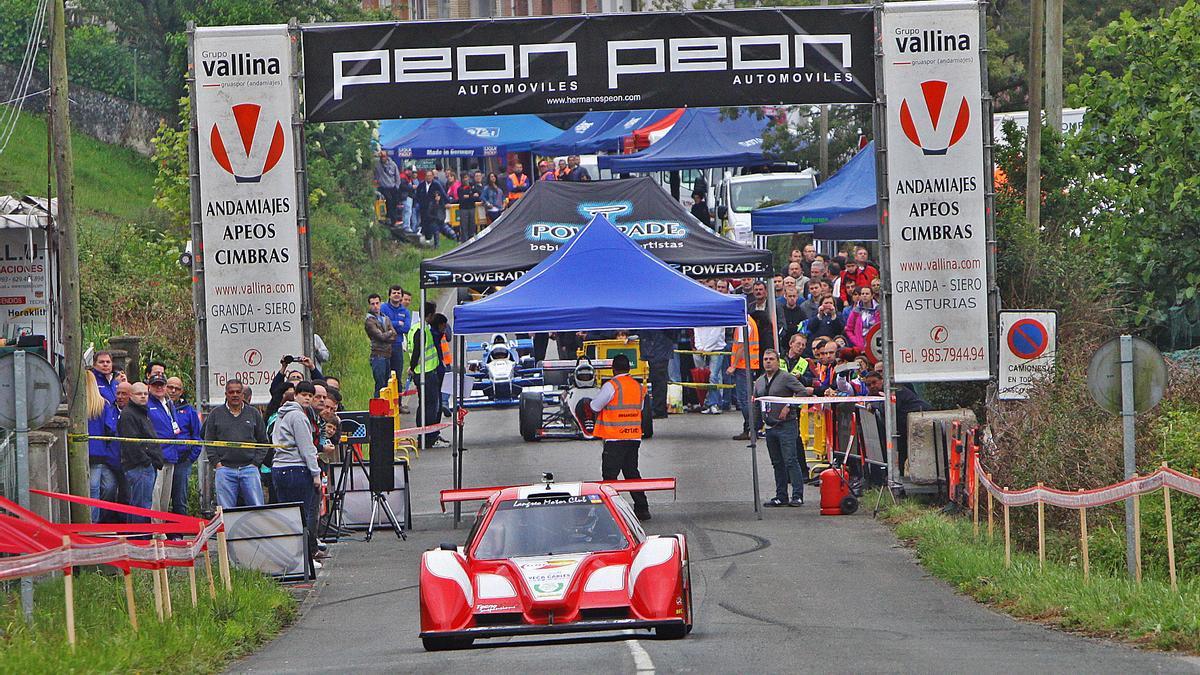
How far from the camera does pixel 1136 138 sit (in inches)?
1065

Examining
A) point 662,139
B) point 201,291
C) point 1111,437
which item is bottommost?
point 1111,437

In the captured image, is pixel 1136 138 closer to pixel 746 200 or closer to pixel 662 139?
pixel 746 200

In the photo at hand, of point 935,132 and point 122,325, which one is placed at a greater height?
point 935,132

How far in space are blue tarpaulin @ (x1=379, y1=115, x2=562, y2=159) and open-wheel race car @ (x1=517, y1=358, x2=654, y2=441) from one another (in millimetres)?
24855

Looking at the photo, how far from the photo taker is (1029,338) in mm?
19859

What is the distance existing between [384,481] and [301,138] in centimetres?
419

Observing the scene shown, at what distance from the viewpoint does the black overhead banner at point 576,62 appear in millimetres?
20500

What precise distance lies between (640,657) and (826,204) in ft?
70.5

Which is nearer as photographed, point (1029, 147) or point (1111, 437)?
point (1111, 437)

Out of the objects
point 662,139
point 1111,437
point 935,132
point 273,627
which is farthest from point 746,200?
point 273,627

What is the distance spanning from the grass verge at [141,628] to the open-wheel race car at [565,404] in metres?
10.2

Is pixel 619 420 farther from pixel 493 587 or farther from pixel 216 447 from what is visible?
pixel 493 587

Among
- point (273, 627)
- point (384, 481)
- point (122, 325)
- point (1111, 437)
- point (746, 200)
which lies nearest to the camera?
point (273, 627)

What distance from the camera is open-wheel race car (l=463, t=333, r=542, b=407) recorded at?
2930cm
